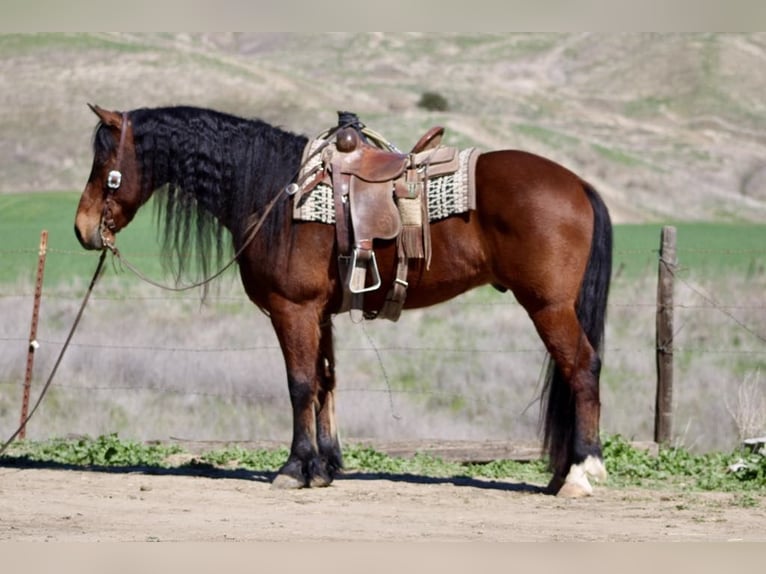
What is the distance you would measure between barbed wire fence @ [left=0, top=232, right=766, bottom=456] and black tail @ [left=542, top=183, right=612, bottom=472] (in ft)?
6.23

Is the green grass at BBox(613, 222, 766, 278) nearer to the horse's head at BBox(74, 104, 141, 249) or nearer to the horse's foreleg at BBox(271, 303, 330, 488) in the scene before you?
the horse's foreleg at BBox(271, 303, 330, 488)

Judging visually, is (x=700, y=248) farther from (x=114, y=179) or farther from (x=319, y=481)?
(x=114, y=179)

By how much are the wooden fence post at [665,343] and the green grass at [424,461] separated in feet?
0.95

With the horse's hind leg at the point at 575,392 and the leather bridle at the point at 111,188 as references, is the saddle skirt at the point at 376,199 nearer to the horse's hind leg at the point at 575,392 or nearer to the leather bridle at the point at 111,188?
the horse's hind leg at the point at 575,392

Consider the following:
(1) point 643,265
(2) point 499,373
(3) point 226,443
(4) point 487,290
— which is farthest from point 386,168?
(1) point 643,265

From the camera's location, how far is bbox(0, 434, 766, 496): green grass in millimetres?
8188

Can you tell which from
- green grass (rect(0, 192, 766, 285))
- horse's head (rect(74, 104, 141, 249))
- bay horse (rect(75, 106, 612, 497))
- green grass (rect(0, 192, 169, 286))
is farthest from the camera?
green grass (rect(0, 192, 766, 285))

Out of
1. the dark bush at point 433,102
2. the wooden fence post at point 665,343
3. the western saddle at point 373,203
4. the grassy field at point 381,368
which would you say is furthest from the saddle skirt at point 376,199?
the dark bush at point 433,102

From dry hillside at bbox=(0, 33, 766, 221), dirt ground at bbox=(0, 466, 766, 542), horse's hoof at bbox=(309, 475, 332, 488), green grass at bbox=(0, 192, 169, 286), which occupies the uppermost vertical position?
dry hillside at bbox=(0, 33, 766, 221)

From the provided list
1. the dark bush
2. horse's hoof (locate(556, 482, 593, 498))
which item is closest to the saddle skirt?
horse's hoof (locate(556, 482, 593, 498))

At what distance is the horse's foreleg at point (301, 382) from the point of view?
7477 millimetres

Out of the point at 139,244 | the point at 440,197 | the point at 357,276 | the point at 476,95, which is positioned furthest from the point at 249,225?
the point at 476,95

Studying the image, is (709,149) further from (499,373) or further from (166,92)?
(499,373)

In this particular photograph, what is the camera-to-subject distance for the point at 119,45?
149 ft
